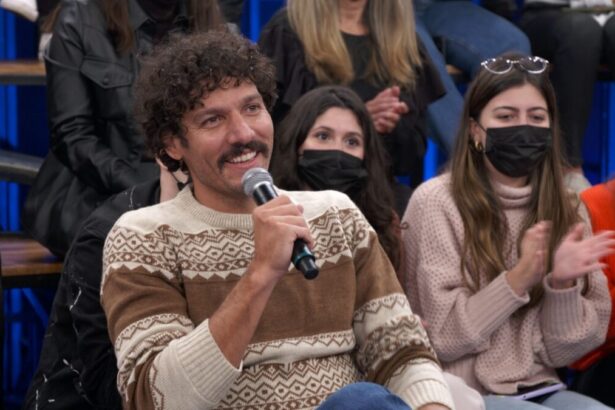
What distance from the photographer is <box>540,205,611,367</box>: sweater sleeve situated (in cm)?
369

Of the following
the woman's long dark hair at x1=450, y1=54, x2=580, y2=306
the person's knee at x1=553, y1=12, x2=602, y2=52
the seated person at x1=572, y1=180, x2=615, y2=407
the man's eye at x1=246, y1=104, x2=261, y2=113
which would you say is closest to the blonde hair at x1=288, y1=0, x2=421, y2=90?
the woman's long dark hair at x1=450, y1=54, x2=580, y2=306

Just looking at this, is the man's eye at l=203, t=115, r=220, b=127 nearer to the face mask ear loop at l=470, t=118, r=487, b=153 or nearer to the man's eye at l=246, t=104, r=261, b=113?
the man's eye at l=246, t=104, r=261, b=113

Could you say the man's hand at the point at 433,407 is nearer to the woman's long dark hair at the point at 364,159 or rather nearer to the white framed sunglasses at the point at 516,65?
the woman's long dark hair at the point at 364,159

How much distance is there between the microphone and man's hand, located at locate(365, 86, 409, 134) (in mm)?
1794

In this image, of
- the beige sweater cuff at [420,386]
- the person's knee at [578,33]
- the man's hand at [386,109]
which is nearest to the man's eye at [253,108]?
the beige sweater cuff at [420,386]

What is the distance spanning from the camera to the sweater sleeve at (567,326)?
369 cm

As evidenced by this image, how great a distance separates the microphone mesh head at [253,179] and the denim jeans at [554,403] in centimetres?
125

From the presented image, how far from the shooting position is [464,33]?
5359 millimetres

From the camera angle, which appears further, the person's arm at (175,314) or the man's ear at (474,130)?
the man's ear at (474,130)

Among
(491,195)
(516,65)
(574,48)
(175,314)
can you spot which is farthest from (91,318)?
(574,48)

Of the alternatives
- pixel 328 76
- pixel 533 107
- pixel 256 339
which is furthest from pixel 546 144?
pixel 256 339

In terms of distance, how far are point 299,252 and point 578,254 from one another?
150 cm

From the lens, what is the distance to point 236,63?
2672 millimetres

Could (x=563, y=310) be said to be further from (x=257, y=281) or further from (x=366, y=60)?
(x=257, y=281)
